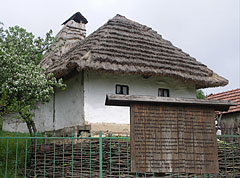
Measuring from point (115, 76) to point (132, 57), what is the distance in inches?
31.6

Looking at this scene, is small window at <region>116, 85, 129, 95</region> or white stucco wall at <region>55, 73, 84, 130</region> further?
small window at <region>116, 85, 129, 95</region>

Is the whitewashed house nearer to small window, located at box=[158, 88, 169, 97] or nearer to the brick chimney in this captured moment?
small window, located at box=[158, 88, 169, 97]

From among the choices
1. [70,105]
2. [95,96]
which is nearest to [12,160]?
[70,105]

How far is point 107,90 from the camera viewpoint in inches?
352

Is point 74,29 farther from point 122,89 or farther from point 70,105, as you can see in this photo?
point 122,89

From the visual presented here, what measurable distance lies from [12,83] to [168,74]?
4668mm

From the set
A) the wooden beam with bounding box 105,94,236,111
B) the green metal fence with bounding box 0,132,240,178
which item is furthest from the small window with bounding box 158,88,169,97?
the wooden beam with bounding box 105,94,236,111

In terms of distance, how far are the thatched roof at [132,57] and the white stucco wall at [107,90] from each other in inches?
23.4

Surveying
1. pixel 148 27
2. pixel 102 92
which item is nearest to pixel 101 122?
pixel 102 92

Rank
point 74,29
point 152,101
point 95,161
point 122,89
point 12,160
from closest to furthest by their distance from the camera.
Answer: point 152,101 < point 95,161 < point 12,160 < point 122,89 < point 74,29

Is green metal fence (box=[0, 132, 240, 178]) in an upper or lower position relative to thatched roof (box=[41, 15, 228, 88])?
lower

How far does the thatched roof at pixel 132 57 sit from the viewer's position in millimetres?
8516

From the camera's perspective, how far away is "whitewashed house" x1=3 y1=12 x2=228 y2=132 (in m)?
8.57

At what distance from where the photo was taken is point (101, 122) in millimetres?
8633
